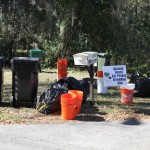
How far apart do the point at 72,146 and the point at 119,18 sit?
39.5ft

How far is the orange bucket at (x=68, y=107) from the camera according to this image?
7609mm

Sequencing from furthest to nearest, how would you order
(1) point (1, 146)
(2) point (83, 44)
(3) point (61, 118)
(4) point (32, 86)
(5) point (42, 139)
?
(2) point (83, 44) → (4) point (32, 86) → (3) point (61, 118) → (5) point (42, 139) → (1) point (1, 146)

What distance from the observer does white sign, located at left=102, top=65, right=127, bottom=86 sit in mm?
9383

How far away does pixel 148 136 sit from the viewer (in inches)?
264

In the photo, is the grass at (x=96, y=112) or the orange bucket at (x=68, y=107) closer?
the orange bucket at (x=68, y=107)

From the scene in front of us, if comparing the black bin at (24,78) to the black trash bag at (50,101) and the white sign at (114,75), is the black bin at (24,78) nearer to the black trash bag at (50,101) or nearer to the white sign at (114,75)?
the black trash bag at (50,101)

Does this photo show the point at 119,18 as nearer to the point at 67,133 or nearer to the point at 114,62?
the point at 114,62

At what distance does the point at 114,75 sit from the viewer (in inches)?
370

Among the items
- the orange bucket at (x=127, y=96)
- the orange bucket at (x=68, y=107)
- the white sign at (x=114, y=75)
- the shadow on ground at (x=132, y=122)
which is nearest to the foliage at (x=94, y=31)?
the white sign at (x=114, y=75)

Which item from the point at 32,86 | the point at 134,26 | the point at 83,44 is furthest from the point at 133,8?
the point at 32,86

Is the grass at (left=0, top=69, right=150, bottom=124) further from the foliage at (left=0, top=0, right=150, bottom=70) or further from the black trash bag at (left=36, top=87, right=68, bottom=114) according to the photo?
the foliage at (left=0, top=0, right=150, bottom=70)

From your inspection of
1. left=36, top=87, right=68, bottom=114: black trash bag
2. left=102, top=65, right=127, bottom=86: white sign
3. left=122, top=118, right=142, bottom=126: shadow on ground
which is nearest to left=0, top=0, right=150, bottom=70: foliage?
left=102, top=65, right=127, bottom=86: white sign

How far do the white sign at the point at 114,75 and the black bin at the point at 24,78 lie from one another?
159 cm

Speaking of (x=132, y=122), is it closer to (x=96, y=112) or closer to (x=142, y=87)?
(x=96, y=112)
